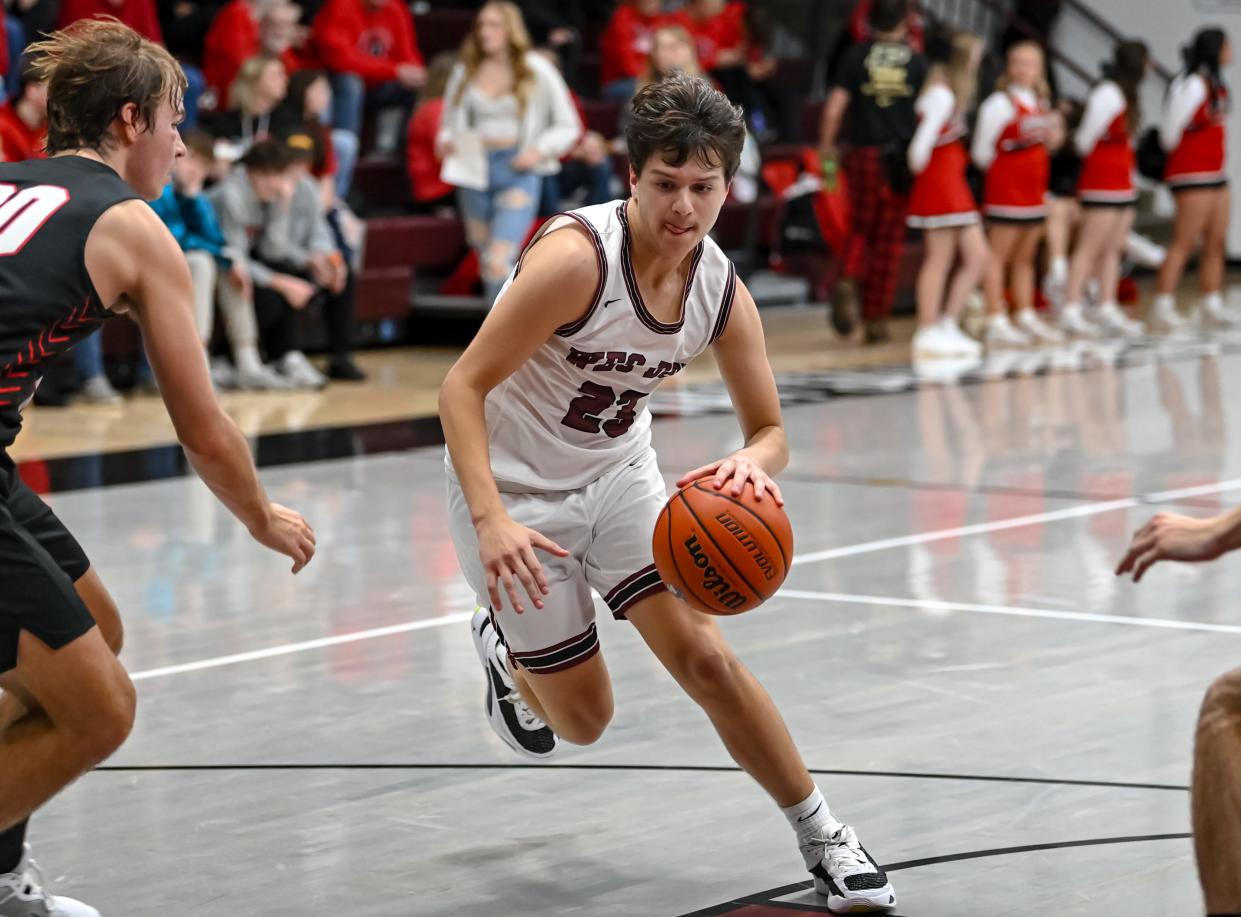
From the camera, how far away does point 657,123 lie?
144 inches

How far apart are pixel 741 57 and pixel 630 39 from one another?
89 cm

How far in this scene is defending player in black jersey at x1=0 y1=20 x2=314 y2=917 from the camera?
326 cm

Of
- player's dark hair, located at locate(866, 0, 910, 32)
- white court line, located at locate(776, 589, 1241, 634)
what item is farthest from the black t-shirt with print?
white court line, located at locate(776, 589, 1241, 634)

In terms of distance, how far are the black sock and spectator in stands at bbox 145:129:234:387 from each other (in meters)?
7.02

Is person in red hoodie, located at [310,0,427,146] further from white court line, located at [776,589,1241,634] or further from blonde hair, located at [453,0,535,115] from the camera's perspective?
white court line, located at [776,589,1241,634]

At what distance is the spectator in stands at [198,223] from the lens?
409 inches

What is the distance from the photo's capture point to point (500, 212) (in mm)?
12445

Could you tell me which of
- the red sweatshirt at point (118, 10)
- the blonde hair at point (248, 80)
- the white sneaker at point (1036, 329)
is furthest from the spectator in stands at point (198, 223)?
the white sneaker at point (1036, 329)

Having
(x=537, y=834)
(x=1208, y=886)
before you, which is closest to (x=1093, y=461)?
(x=537, y=834)

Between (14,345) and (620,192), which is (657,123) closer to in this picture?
(14,345)

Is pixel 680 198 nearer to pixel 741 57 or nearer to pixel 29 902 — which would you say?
pixel 29 902

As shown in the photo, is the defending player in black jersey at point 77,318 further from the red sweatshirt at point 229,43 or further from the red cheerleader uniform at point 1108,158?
the red cheerleader uniform at point 1108,158

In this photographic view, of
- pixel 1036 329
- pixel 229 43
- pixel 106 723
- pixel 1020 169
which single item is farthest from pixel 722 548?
pixel 1036 329

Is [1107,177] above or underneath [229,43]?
underneath
